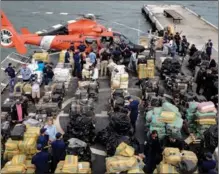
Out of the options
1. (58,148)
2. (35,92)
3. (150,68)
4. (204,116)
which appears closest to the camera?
(58,148)

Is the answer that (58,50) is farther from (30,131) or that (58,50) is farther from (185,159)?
(185,159)

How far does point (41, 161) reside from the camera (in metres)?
9.71

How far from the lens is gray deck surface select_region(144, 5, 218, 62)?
25.6 m

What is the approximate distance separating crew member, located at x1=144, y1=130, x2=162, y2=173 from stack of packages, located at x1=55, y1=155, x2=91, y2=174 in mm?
1943

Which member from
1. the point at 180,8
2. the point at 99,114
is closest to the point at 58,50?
the point at 99,114

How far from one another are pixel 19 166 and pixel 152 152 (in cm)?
371

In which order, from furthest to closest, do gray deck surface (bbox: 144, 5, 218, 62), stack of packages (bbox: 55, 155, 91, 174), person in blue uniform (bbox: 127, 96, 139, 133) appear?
gray deck surface (bbox: 144, 5, 218, 62)
person in blue uniform (bbox: 127, 96, 139, 133)
stack of packages (bbox: 55, 155, 91, 174)

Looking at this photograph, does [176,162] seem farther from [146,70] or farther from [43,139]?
[146,70]

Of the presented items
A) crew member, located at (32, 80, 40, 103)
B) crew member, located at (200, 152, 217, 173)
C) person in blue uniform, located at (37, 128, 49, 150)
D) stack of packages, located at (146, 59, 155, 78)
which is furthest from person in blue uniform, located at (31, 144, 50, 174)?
stack of packages, located at (146, 59, 155, 78)

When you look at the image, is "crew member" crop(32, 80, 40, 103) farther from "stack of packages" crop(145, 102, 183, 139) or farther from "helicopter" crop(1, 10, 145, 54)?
"helicopter" crop(1, 10, 145, 54)

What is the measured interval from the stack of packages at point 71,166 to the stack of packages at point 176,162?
2027 millimetres

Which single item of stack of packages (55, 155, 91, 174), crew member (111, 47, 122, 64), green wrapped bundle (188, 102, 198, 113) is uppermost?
crew member (111, 47, 122, 64)

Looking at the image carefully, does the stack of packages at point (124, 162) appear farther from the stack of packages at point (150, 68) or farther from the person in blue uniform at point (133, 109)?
the stack of packages at point (150, 68)

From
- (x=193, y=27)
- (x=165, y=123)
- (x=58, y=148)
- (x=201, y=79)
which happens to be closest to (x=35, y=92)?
(x=58, y=148)
